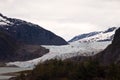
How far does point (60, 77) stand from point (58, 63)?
9.17 meters

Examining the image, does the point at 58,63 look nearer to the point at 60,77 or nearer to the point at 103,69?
the point at 60,77

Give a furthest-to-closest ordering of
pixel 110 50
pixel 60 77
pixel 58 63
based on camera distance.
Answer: pixel 110 50
pixel 58 63
pixel 60 77

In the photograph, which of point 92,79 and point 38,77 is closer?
point 92,79

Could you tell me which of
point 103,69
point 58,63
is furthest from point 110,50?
point 103,69

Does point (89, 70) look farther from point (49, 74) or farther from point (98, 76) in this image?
point (49, 74)

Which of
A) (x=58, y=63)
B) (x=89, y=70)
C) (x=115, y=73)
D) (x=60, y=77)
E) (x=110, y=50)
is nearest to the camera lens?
(x=115, y=73)

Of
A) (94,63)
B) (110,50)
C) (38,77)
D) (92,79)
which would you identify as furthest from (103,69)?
(110,50)

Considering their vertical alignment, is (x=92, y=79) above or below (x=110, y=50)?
below

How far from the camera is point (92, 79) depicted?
207 feet

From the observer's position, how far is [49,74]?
2943 inches

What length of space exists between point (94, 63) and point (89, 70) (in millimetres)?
2095

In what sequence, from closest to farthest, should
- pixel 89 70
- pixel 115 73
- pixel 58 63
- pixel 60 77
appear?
pixel 115 73 → pixel 89 70 → pixel 60 77 → pixel 58 63

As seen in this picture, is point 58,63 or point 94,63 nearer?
point 94,63

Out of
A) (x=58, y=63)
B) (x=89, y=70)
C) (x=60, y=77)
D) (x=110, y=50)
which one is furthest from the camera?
(x=110, y=50)
